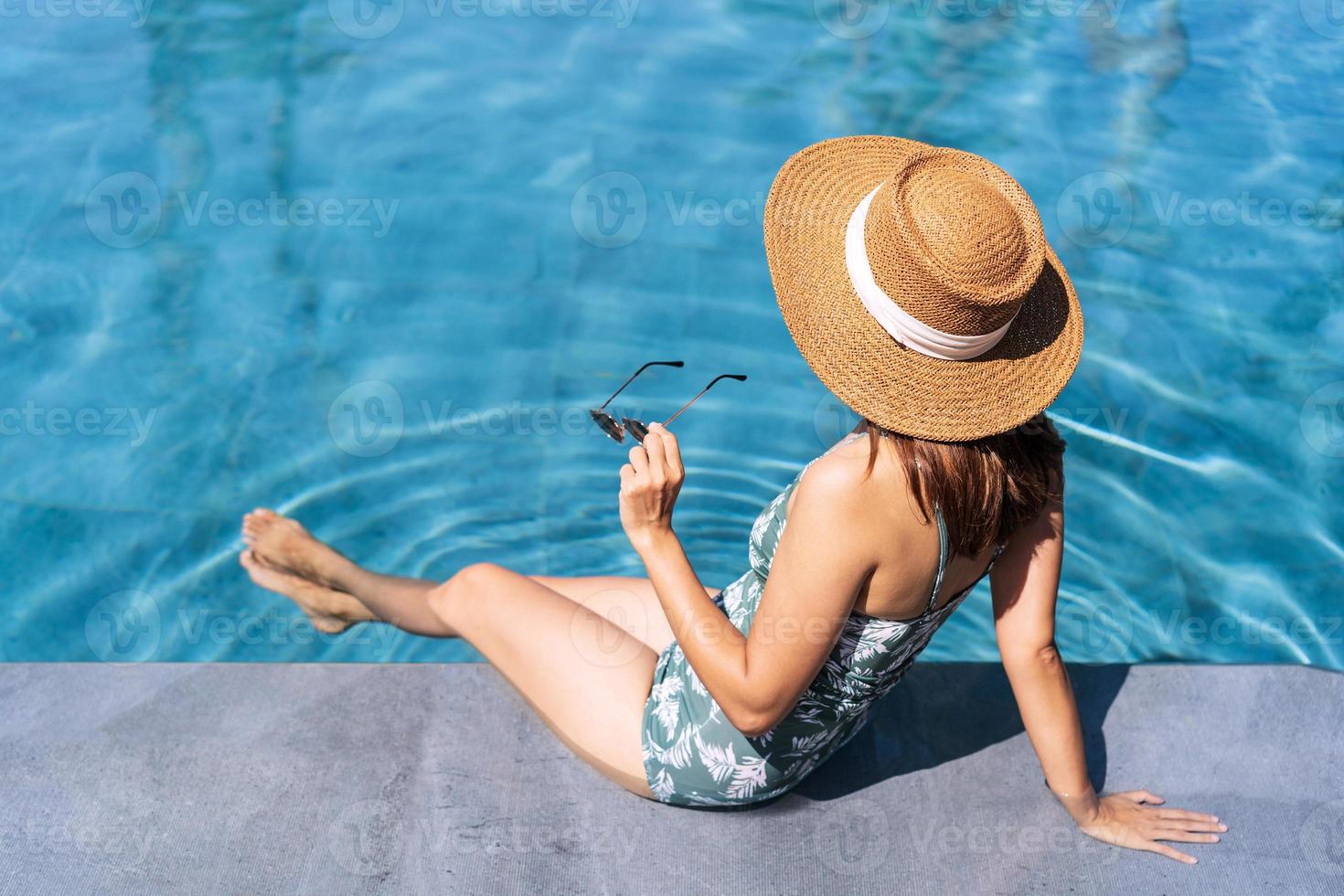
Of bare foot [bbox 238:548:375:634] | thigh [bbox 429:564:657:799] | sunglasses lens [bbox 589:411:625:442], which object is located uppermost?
sunglasses lens [bbox 589:411:625:442]

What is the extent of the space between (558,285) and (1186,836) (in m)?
Result: 3.08

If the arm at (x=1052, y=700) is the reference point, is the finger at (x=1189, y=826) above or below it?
below

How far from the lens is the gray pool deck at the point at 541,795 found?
7.48 feet

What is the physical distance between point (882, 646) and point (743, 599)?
0.36m

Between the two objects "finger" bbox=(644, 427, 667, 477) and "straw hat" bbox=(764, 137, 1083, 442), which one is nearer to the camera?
"straw hat" bbox=(764, 137, 1083, 442)

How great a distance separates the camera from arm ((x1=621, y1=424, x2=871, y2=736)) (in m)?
1.79

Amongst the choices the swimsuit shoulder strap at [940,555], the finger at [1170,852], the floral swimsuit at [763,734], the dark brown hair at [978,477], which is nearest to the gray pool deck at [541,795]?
the finger at [1170,852]

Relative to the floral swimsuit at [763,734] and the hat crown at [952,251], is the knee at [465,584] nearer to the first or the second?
the floral swimsuit at [763,734]

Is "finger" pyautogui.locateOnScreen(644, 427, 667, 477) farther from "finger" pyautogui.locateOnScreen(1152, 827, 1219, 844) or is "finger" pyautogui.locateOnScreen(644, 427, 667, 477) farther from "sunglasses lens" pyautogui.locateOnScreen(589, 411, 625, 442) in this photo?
"finger" pyautogui.locateOnScreen(1152, 827, 1219, 844)

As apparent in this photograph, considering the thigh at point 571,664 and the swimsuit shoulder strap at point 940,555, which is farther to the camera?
the thigh at point 571,664

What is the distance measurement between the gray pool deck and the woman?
94 mm

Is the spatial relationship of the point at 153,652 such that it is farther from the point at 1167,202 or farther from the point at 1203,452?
the point at 1167,202

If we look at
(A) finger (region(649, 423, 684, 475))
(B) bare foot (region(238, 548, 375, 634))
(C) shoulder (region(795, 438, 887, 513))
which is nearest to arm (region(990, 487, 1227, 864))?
(C) shoulder (region(795, 438, 887, 513))

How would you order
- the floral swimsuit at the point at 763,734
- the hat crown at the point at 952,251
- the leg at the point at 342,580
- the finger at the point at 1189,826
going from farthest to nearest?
1. the leg at the point at 342,580
2. the finger at the point at 1189,826
3. the floral swimsuit at the point at 763,734
4. the hat crown at the point at 952,251
